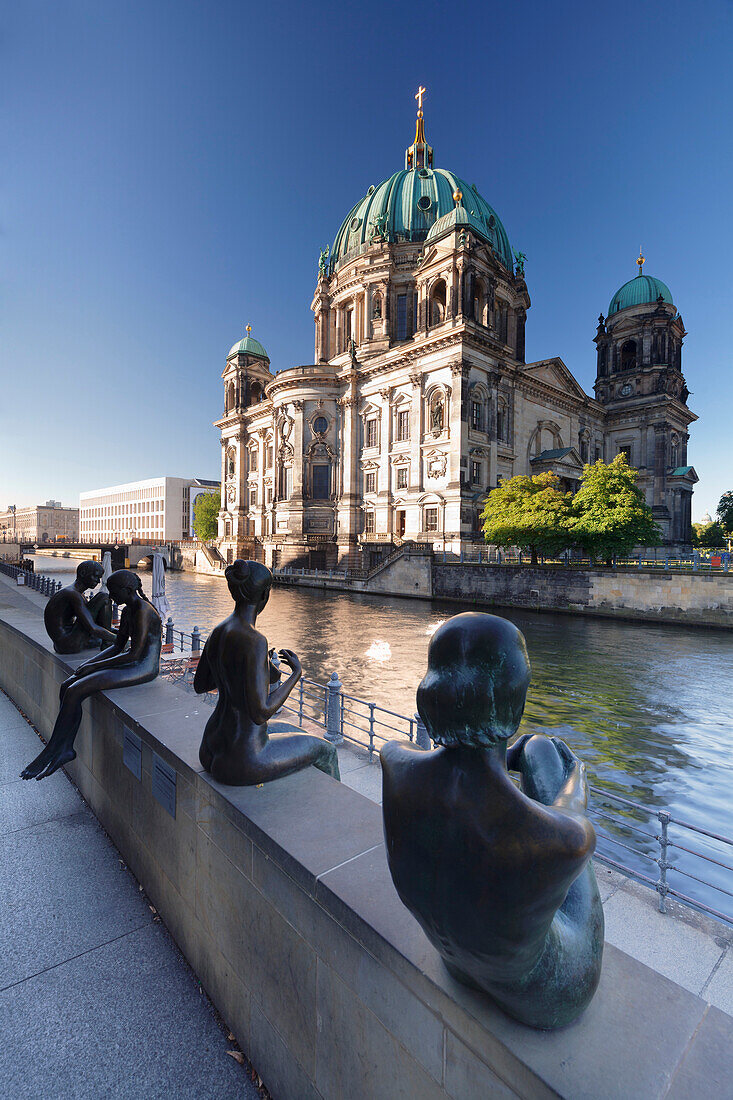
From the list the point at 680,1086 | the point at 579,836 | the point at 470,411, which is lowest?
the point at 680,1086

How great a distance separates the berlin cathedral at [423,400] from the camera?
42656 millimetres

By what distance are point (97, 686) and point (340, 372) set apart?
50.4 meters

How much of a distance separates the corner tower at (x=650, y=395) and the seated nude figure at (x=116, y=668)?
61604 millimetres

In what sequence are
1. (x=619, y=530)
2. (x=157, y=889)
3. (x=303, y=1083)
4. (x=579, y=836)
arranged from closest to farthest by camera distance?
(x=579, y=836) → (x=303, y=1083) → (x=157, y=889) → (x=619, y=530)

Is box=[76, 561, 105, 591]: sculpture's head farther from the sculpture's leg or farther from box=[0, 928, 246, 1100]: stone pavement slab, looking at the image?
box=[0, 928, 246, 1100]: stone pavement slab

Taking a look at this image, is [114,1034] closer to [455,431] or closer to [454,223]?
[455,431]

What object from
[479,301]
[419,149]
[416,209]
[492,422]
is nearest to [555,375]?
[479,301]

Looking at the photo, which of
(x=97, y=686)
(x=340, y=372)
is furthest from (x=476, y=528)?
(x=97, y=686)

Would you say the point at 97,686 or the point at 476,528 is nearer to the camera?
the point at 97,686

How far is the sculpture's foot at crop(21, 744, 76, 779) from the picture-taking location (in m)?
4.37

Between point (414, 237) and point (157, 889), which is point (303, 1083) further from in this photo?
point (414, 237)

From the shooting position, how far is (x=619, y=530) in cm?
3028

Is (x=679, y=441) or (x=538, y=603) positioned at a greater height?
(x=679, y=441)

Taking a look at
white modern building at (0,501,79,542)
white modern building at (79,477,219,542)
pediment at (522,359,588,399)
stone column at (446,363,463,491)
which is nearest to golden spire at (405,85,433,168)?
pediment at (522,359,588,399)
